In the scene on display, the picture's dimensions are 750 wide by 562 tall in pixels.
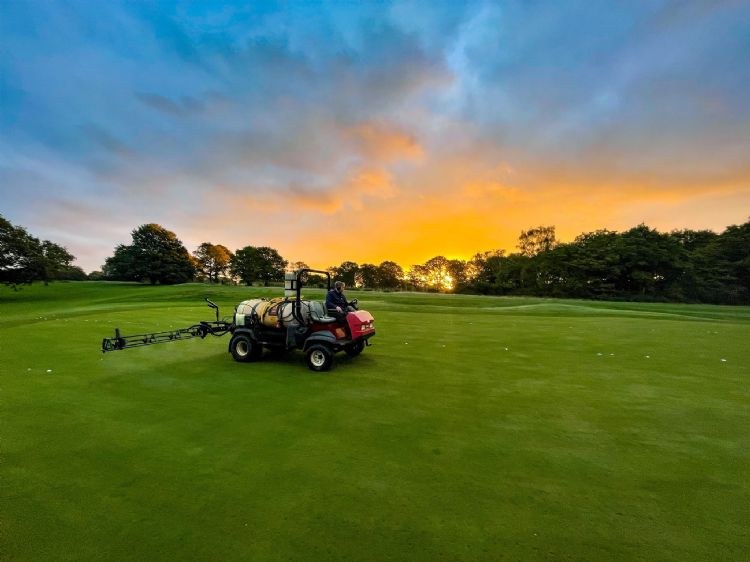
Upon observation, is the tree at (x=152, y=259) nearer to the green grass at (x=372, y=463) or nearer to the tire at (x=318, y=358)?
the green grass at (x=372, y=463)

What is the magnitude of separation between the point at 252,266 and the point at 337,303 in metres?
106

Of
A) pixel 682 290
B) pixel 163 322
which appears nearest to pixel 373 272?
pixel 682 290

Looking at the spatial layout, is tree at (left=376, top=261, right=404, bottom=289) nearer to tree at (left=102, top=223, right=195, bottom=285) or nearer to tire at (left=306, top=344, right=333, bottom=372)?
tree at (left=102, top=223, right=195, bottom=285)

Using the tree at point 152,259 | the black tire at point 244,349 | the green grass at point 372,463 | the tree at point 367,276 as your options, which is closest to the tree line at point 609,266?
the tree at point 152,259

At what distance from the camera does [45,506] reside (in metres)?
3.29

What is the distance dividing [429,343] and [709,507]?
981 cm

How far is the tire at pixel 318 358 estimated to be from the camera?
341 inches

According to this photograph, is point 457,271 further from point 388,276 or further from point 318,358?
→ point 318,358

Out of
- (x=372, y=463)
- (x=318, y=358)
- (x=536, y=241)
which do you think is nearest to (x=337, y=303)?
(x=318, y=358)

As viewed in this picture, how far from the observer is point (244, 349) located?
9750 mm

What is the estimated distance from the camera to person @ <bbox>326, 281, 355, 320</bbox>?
29.8ft

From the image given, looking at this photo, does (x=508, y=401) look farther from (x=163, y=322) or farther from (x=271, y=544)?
(x=163, y=322)

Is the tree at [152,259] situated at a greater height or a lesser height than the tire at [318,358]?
greater

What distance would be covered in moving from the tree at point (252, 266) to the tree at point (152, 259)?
3033 cm
